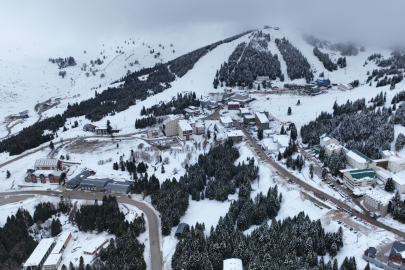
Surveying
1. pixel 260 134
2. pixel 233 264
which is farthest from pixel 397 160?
pixel 233 264

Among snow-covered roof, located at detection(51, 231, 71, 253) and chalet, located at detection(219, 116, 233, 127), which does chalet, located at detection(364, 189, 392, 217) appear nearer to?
chalet, located at detection(219, 116, 233, 127)

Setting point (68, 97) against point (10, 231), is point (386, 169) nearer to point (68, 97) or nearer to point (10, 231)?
point (10, 231)

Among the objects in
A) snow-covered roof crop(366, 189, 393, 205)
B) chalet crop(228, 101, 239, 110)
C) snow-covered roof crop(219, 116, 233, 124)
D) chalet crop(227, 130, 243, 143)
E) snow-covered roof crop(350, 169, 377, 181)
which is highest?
chalet crop(228, 101, 239, 110)

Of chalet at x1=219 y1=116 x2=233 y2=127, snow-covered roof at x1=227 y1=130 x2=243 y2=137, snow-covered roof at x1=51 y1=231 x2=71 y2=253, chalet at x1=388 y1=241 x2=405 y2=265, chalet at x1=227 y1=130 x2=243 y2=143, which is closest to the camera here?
chalet at x1=388 y1=241 x2=405 y2=265

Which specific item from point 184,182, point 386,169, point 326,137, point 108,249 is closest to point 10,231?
point 108,249

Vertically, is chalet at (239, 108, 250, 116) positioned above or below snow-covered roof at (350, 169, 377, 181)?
above

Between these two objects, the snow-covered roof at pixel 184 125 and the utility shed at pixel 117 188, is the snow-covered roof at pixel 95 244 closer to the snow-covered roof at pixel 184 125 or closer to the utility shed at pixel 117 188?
the utility shed at pixel 117 188

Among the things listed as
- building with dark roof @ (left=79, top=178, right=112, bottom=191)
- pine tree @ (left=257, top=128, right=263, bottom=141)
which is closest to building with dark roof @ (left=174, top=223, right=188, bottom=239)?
building with dark roof @ (left=79, top=178, right=112, bottom=191)
